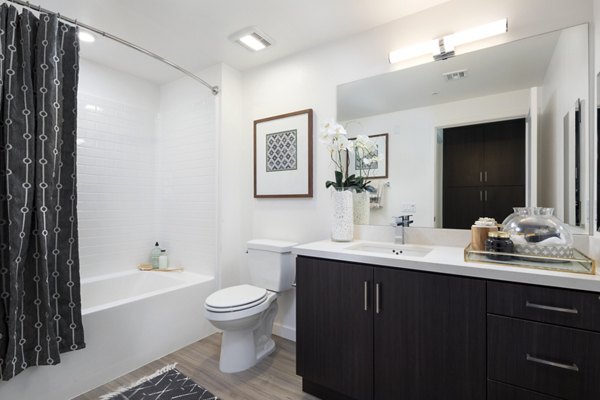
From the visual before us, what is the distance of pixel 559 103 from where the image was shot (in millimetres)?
1536

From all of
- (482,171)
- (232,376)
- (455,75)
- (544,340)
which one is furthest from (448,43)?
(232,376)

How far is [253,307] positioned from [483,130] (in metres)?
1.81

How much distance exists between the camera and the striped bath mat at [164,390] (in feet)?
5.69

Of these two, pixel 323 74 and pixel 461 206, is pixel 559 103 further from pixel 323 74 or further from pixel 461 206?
pixel 323 74

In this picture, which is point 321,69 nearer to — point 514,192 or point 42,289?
point 514,192

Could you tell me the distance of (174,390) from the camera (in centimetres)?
180

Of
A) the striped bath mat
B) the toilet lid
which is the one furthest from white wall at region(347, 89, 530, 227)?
the striped bath mat

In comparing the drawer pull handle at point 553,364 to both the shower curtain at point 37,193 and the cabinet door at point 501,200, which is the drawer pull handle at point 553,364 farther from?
the shower curtain at point 37,193

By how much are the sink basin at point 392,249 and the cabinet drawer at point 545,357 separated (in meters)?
0.59

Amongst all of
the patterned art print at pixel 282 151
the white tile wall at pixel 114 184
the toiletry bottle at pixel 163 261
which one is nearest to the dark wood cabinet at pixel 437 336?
the patterned art print at pixel 282 151

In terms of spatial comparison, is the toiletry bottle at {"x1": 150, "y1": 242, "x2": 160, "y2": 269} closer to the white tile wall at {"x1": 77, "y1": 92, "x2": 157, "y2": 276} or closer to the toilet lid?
the white tile wall at {"x1": 77, "y1": 92, "x2": 157, "y2": 276}

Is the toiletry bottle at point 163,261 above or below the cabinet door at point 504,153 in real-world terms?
below

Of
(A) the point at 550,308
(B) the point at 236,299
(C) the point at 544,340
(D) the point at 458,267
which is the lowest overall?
(B) the point at 236,299

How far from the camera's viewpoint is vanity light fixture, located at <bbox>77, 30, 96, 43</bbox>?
2.15 metres
